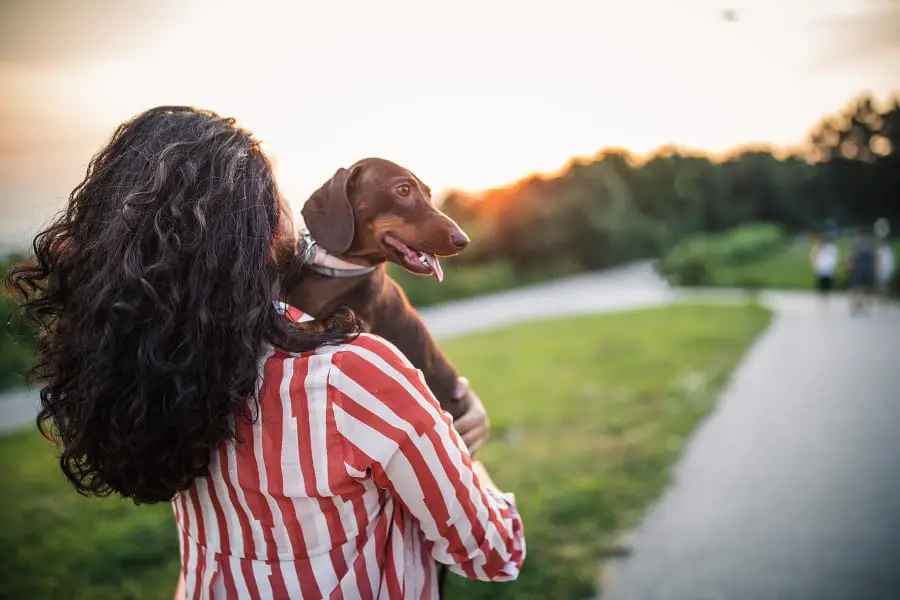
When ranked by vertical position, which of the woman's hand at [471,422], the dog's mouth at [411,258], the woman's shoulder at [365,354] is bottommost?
the woman's hand at [471,422]

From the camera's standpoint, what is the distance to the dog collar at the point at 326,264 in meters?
1.86

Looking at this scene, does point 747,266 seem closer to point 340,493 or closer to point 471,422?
point 471,422

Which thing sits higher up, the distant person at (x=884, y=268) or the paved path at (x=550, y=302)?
the distant person at (x=884, y=268)

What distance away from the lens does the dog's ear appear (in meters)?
1.88

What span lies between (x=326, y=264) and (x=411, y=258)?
234 mm

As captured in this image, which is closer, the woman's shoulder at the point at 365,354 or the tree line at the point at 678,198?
the woman's shoulder at the point at 365,354

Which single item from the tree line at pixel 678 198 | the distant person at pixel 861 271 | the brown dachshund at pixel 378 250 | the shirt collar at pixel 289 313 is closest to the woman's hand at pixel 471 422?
the brown dachshund at pixel 378 250

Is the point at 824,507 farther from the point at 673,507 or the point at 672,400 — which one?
the point at 672,400

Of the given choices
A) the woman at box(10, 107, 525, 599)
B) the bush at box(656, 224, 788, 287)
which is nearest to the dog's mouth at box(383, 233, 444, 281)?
the woman at box(10, 107, 525, 599)

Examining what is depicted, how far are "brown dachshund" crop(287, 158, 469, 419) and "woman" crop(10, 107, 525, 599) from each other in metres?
0.57

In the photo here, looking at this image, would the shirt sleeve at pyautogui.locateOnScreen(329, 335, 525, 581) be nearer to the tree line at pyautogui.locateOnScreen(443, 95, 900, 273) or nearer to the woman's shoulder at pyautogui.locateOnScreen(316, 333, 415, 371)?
the woman's shoulder at pyautogui.locateOnScreen(316, 333, 415, 371)

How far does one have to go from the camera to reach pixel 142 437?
3.69 ft

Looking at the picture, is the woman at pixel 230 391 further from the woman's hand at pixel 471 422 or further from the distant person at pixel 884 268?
the distant person at pixel 884 268

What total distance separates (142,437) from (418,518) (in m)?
0.49
